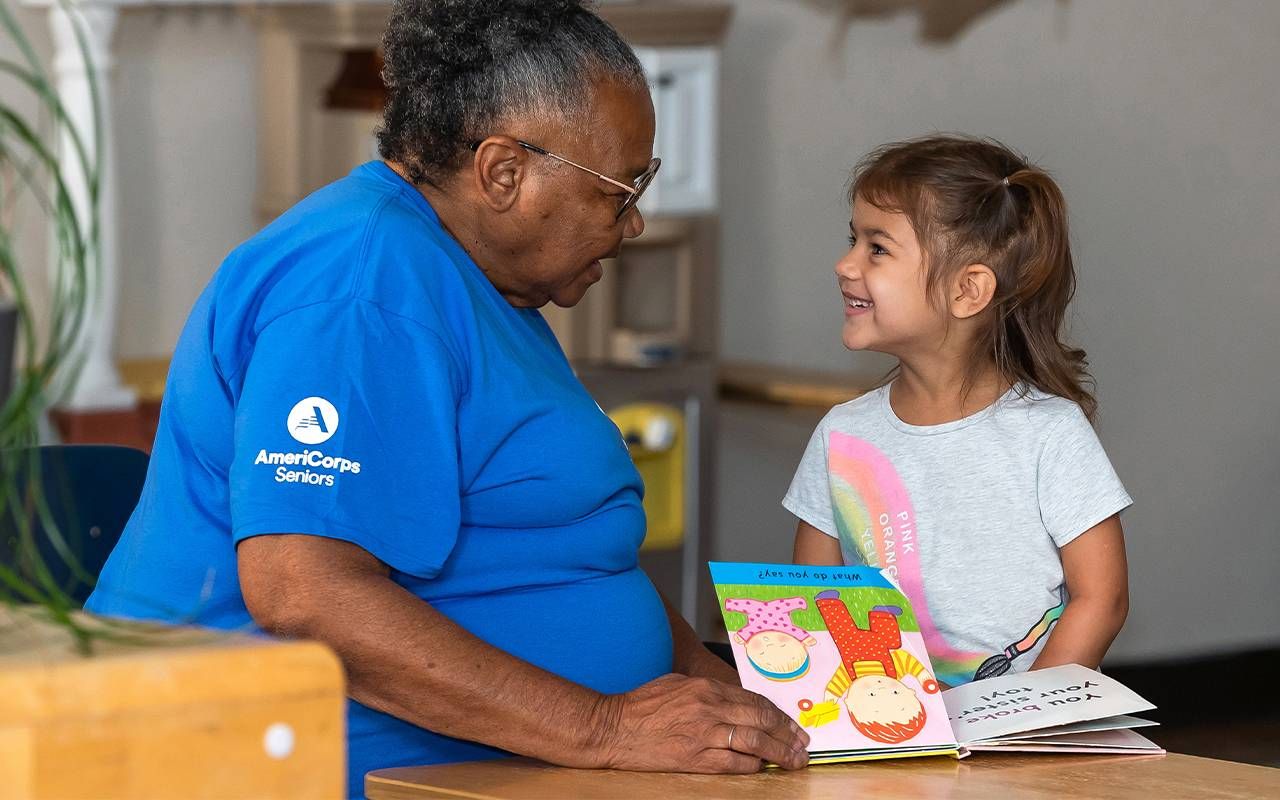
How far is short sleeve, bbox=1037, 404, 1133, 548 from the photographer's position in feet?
5.81

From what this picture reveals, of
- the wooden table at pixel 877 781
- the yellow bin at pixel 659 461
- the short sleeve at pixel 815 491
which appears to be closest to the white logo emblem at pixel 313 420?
the wooden table at pixel 877 781

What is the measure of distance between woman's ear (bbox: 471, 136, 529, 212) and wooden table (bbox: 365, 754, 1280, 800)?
0.54 metres

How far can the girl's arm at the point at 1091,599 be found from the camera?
1731 mm

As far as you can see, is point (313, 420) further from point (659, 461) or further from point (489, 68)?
point (659, 461)

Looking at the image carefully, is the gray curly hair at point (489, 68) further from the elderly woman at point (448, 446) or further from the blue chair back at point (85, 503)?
the blue chair back at point (85, 503)

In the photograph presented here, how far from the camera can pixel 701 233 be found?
3.44 meters

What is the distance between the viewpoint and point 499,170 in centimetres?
154

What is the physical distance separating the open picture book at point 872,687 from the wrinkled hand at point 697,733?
29 mm

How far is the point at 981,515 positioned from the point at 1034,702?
42cm

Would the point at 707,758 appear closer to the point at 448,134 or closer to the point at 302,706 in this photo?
the point at 302,706

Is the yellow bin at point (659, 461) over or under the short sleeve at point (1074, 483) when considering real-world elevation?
under

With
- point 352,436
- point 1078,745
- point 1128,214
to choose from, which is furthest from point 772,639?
point 1128,214

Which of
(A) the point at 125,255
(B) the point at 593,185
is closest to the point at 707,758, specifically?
(B) the point at 593,185

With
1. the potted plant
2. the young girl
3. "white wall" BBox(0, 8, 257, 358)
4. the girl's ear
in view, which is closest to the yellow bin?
"white wall" BBox(0, 8, 257, 358)
